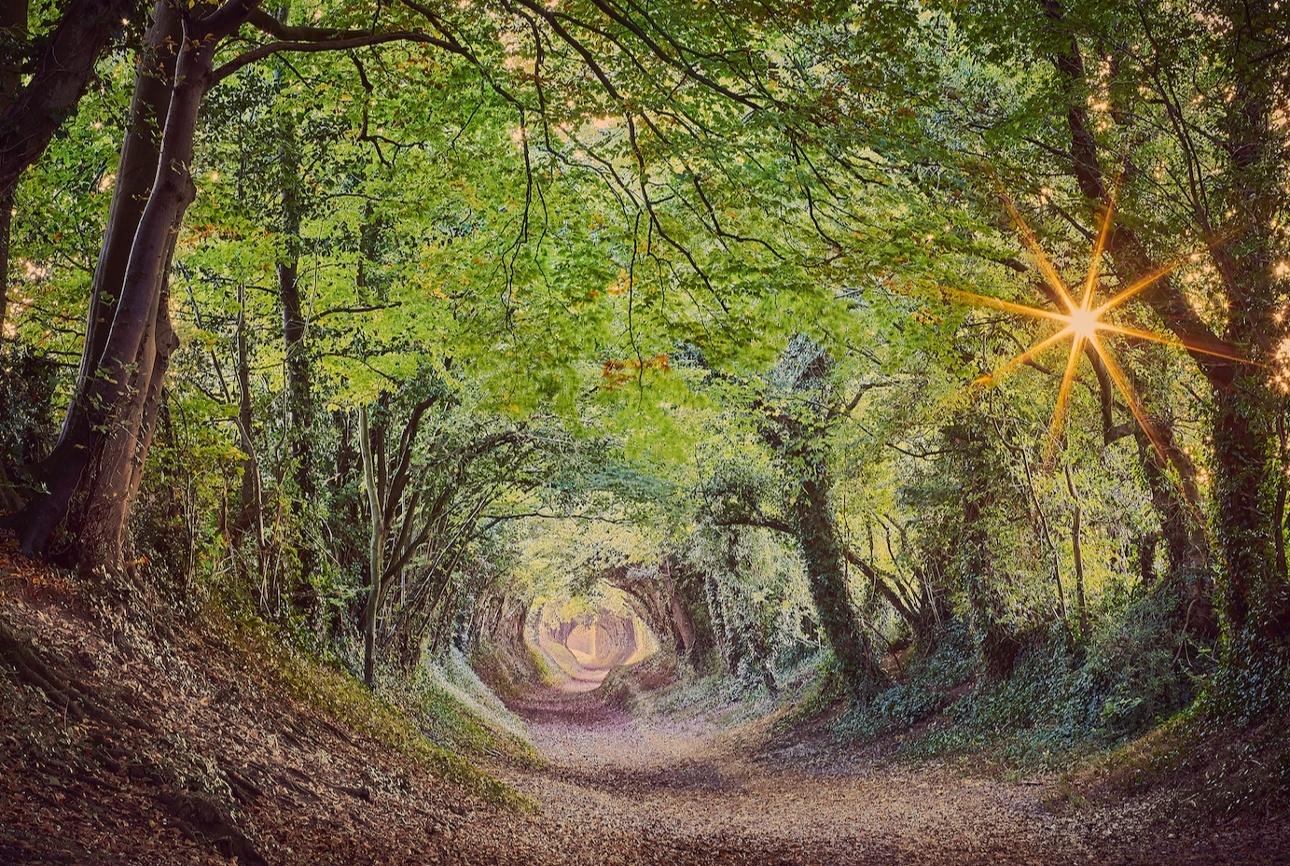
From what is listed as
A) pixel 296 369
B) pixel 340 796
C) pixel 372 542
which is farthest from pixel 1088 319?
pixel 372 542

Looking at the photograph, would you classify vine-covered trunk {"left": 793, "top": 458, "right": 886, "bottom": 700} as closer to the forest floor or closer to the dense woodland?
the dense woodland

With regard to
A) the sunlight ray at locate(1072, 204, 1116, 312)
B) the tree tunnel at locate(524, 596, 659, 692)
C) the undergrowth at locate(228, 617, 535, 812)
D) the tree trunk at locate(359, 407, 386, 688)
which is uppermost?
the sunlight ray at locate(1072, 204, 1116, 312)

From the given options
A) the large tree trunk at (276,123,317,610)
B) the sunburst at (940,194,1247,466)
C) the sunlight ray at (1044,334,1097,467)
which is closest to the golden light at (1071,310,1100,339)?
the sunburst at (940,194,1247,466)

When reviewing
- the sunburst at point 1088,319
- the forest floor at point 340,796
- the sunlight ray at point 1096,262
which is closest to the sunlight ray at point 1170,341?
the sunburst at point 1088,319

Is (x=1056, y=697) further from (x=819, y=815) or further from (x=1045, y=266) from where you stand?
(x=1045, y=266)

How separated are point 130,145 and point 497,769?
1130 cm

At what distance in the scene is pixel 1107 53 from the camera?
9039 millimetres

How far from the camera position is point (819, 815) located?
462 inches

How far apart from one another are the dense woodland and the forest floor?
78 centimetres

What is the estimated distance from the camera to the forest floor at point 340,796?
182 inches

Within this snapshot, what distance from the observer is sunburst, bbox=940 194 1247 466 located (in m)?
9.47

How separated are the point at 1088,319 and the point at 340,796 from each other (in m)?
9.57

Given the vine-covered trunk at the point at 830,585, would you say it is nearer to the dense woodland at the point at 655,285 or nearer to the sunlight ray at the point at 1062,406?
the dense woodland at the point at 655,285

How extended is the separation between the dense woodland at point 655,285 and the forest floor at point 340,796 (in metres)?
0.78
